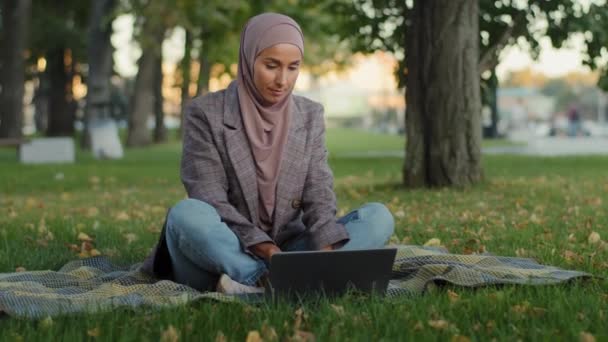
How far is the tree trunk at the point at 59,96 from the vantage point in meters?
42.7

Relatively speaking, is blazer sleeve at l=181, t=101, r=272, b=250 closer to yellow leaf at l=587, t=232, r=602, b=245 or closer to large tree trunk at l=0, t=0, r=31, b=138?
yellow leaf at l=587, t=232, r=602, b=245

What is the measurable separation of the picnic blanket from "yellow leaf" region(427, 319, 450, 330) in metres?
0.75

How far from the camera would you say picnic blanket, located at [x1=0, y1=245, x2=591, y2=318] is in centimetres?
447

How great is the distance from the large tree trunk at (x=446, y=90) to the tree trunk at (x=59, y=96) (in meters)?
31.3

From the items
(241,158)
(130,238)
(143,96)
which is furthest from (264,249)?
(143,96)

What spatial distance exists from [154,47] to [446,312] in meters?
25.4

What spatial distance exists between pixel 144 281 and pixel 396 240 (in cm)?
265

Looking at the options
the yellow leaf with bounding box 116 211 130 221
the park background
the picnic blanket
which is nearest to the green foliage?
the park background

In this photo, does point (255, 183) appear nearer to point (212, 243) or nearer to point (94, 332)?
point (212, 243)

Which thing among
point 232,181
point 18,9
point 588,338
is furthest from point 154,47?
point 588,338

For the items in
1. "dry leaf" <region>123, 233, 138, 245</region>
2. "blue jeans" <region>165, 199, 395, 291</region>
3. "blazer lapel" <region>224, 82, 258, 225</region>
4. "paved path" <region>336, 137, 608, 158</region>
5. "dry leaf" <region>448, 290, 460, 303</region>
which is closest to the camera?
"dry leaf" <region>448, 290, 460, 303</region>

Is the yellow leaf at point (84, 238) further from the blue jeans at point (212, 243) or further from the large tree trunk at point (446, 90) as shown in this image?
the large tree trunk at point (446, 90)

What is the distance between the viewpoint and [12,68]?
28.6 meters

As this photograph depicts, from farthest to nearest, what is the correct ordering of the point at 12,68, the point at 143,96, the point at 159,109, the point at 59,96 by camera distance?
the point at 59,96 → the point at 159,109 → the point at 143,96 → the point at 12,68
